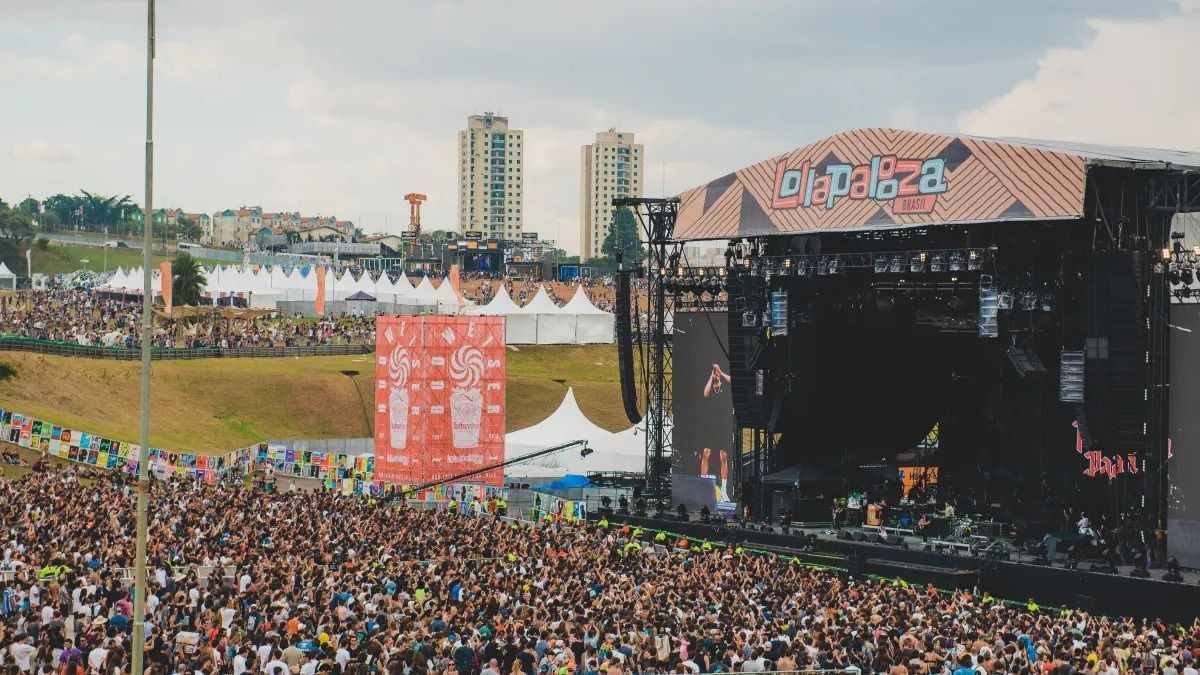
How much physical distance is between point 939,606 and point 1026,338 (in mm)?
9577

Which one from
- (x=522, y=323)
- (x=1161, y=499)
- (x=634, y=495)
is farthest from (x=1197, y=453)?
(x=522, y=323)

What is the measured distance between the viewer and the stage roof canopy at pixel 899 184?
1212 inches

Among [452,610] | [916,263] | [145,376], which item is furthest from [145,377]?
[916,263]

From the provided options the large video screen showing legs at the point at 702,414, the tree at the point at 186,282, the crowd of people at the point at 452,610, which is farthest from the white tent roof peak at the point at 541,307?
the crowd of people at the point at 452,610

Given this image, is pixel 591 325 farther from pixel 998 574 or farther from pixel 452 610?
pixel 452 610

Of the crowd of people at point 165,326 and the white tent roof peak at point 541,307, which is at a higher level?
the white tent roof peak at point 541,307

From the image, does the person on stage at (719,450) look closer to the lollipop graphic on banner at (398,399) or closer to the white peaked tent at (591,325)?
the lollipop graphic on banner at (398,399)

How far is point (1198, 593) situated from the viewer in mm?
28125

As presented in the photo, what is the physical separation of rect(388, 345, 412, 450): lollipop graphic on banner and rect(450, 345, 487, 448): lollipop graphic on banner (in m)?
1.39

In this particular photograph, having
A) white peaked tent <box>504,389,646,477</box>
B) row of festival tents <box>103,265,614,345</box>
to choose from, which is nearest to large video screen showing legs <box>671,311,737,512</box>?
white peaked tent <box>504,389,646,477</box>

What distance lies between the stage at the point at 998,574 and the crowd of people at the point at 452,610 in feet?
2.85

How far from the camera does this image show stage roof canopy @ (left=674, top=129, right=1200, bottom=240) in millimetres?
30781

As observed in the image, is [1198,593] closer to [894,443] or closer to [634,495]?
[894,443]

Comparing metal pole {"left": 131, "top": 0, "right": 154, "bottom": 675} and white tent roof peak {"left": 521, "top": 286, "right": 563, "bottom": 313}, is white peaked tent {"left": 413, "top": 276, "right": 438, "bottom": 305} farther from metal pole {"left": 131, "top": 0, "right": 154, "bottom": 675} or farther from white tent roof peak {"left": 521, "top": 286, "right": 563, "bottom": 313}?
metal pole {"left": 131, "top": 0, "right": 154, "bottom": 675}
